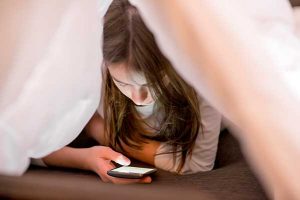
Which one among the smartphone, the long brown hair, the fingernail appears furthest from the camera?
the fingernail

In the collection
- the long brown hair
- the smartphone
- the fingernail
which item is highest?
the long brown hair

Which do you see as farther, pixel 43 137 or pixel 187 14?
pixel 43 137

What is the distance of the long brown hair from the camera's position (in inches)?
28.6

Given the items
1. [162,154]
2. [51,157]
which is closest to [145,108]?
[162,154]

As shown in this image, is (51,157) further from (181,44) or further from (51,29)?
(181,44)

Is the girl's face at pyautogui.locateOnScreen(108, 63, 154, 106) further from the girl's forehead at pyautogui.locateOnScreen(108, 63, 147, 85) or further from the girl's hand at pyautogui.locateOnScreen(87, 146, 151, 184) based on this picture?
the girl's hand at pyautogui.locateOnScreen(87, 146, 151, 184)

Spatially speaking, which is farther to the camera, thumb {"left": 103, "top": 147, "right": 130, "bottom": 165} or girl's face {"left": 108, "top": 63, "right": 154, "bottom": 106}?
thumb {"left": 103, "top": 147, "right": 130, "bottom": 165}

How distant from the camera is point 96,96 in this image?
795 mm

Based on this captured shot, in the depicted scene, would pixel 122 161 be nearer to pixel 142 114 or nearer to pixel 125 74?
pixel 142 114

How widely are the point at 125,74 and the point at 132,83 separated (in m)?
0.03

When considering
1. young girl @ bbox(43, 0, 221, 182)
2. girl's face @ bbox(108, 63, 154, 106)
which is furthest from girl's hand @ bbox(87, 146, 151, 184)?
girl's face @ bbox(108, 63, 154, 106)

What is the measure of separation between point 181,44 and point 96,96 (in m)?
0.27

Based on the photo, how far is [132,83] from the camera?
812mm

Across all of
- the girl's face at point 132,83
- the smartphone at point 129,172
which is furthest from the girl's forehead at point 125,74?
the smartphone at point 129,172
